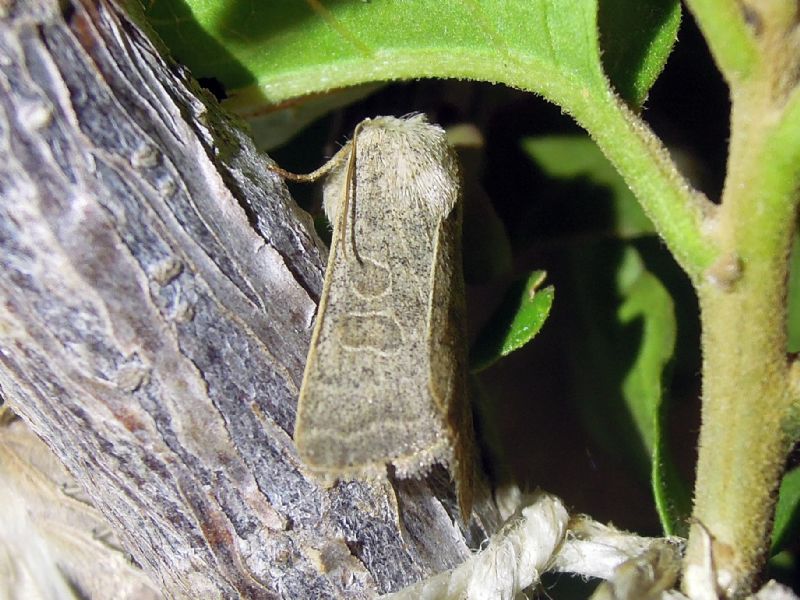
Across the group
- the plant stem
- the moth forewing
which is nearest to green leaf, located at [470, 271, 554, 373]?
the moth forewing

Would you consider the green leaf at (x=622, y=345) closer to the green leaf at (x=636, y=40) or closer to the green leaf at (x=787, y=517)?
the green leaf at (x=787, y=517)

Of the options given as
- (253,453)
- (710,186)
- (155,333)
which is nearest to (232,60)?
(155,333)

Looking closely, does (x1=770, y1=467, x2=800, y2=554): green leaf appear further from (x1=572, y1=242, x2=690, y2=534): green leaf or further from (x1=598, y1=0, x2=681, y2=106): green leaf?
(x1=598, y1=0, x2=681, y2=106): green leaf

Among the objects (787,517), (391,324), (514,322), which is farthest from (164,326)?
(787,517)

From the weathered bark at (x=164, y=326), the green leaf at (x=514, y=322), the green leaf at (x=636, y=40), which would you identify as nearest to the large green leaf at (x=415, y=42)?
the green leaf at (x=636, y=40)

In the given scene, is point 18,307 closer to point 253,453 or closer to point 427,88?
point 253,453

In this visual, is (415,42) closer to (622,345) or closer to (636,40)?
(636,40)

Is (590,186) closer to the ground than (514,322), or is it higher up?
higher up
